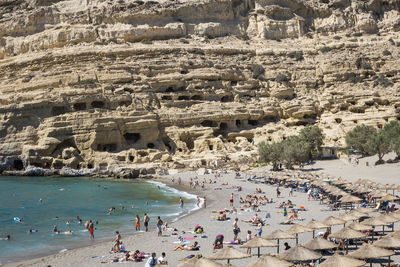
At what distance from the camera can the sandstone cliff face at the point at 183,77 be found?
177 feet

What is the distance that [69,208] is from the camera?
32719 mm

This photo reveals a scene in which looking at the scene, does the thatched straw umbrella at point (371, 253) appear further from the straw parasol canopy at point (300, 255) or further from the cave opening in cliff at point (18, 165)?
the cave opening in cliff at point (18, 165)

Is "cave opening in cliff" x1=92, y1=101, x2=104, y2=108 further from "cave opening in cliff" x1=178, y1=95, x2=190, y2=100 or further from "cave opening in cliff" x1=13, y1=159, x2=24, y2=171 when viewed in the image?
"cave opening in cliff" x1=13, y1=159, x2=24, y2=171

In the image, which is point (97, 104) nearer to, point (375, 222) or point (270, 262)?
point (375, 222)

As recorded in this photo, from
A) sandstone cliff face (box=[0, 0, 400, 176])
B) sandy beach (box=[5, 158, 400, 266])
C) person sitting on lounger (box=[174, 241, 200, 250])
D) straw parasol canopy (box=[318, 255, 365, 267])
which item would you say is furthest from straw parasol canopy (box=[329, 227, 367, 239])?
sandstone cliff face (box=[0, 0, 400, 176])

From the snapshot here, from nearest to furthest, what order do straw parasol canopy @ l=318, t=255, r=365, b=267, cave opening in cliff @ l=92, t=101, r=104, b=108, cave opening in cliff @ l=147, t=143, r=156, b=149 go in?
straw parasol canopy @ l=318, t=255, r=365, b=267
cave opening in cliff @ l=147, t=143, r=156, b=149
cave opening in cliff @ l=92, t=101, r=104, b=108

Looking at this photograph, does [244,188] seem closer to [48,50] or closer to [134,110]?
[134,110]

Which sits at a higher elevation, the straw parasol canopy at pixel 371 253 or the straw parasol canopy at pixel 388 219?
the straw parasol canopy at pixel 371 253

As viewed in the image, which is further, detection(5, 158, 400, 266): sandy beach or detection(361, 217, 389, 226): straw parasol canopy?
detection(5, 158, 400, 266): sandy beach

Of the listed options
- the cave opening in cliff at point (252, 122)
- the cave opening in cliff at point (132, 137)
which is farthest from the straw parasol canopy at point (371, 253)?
the cave opening in cliff at point (252, 122)

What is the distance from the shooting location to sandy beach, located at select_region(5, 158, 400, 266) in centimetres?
1790

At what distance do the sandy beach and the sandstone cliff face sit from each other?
397 inches

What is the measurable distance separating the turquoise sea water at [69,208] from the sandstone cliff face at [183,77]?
686cm

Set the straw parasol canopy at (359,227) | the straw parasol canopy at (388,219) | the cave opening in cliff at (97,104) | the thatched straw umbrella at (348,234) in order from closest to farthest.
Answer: the thatched straw umbrella at (348,234) → the straw parasol canopy at (359,227) → the straw parasol canopy at (388,219) → the cave opening in cliff at (97,104)
